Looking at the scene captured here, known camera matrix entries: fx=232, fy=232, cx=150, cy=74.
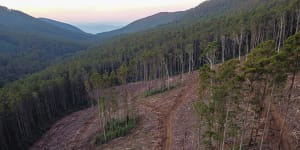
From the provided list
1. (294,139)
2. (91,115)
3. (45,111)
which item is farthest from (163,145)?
(45,111)

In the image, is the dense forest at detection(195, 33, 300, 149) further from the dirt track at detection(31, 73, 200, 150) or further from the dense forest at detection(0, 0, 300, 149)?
the dirt track at detection(31, 73, 200, 150)

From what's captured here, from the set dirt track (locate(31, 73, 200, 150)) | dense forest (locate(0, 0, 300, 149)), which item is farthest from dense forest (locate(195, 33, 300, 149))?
dirt track (locate(31, 73, 200, 150))

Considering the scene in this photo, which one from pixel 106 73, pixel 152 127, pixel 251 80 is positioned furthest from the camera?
pixel 106 73

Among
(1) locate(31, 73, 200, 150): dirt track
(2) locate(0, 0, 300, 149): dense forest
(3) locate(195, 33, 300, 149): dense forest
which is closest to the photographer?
(3) locate(195, 33, 300, 149): dense forest

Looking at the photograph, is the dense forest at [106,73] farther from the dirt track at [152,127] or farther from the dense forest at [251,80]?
the dirt track at [152,127]

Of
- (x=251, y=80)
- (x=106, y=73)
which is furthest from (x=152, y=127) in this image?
(x=251, y=80)

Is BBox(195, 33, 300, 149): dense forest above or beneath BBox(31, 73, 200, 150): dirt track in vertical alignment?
above

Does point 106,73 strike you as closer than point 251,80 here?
No

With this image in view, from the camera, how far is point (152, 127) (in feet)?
111

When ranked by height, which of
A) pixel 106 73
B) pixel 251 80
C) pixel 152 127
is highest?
pixel 251 80

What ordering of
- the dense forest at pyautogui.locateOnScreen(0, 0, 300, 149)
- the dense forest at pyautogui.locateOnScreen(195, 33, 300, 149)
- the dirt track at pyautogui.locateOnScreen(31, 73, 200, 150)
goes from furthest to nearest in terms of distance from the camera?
the dense forest at pyautogui.locateOnScreen(0, 0, 300, 149) → the dirt track at pyautogui.locateOnScreen(31, 73, 200, 150) → the dense forest at pyautogui.locateOnScreen(195, 33, 300, 149)

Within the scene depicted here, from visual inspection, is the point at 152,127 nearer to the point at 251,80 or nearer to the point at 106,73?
the point at 106,73

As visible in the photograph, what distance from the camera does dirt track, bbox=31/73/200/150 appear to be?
2835 cm

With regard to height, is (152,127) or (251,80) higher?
(251,80)
